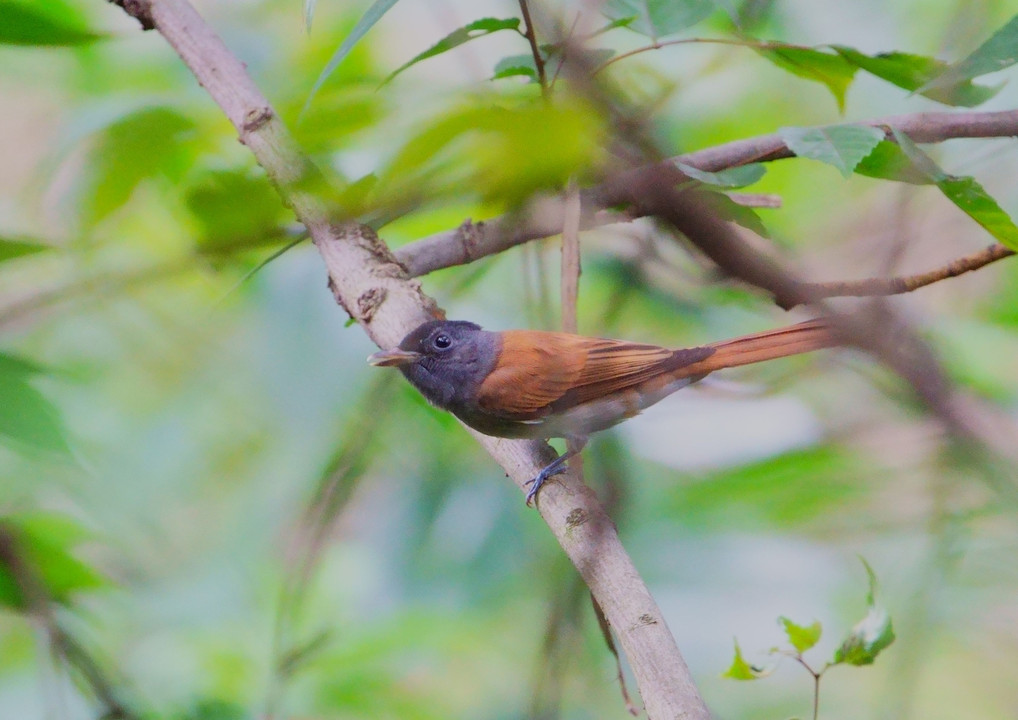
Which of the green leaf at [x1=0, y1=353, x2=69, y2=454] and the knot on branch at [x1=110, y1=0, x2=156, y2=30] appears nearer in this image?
the green leaf at [x1=0, y1=353, x2=69, y2=454]

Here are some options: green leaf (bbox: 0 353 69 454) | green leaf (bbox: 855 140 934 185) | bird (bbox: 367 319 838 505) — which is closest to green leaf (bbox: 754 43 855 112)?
green leaf (bbox: 855 140 934 185)

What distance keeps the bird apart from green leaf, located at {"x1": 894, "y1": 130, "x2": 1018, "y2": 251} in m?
1.08

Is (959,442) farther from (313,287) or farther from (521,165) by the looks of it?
(313,287)

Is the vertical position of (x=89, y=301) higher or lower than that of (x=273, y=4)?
lower

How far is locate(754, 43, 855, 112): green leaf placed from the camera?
6.15ft

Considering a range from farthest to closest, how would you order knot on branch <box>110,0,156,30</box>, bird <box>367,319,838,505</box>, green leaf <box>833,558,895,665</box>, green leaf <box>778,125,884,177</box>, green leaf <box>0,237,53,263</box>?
bird <box>367,319,838,505</box> < knot on branch <box>110,0,156,30</box> < green leaf <box>833,558,895,665</box> < green leaf <box>778,125,884,177</box> < green leaf <box>0,237,53,263</box>

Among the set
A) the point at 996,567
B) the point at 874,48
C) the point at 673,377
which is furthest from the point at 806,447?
the point at 996,567

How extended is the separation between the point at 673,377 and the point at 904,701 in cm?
195

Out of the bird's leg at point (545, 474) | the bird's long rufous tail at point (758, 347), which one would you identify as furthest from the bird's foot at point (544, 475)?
the bird's long rufous tail at point (758, 347)

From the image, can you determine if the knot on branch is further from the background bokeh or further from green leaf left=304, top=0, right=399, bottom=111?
green leaf left=304, top=0, right=399, bottom=111

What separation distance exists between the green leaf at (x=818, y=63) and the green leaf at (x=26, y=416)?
64.4 inches

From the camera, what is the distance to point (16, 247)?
31.1 inches

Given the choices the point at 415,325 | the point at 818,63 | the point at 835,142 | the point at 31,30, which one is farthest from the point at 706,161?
the point at 31,30

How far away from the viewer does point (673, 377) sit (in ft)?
9.70
